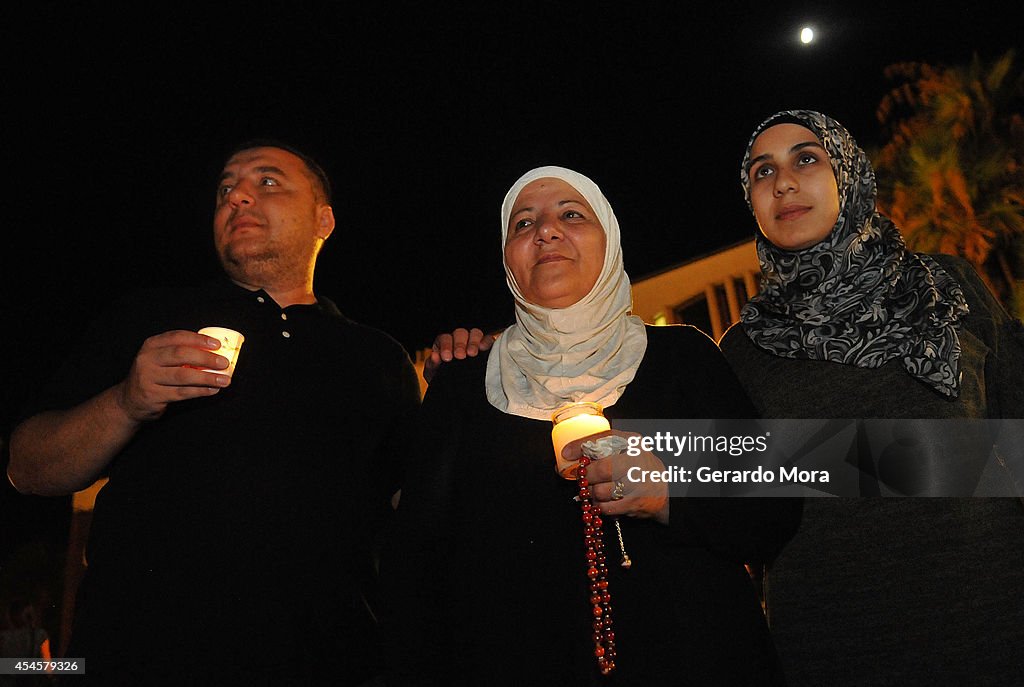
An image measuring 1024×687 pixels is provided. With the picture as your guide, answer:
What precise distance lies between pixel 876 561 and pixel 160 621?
2.06 m

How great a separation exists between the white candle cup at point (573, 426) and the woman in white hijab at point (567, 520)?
0.04m

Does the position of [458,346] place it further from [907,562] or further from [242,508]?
[907,562]

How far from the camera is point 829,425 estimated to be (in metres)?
2.29

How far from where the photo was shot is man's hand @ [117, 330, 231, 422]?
6.19 ft

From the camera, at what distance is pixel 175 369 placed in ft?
6.26

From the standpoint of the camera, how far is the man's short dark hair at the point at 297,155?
3000 mm

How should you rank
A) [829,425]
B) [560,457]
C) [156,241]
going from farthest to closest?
→ [156,241], [829,425], [560,457]

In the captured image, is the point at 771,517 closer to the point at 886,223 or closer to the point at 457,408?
the point at 457,408

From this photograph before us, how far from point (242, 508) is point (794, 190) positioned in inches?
81.7

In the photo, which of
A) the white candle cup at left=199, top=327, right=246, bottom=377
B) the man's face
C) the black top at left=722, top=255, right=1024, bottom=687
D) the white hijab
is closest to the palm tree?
the black top at left=722, top=255, right=1024, bottom=687

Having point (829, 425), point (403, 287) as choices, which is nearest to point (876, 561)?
point (829, 425)

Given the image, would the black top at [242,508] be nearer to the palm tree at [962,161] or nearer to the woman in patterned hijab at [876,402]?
the woman in patterned hijab at [876,402]

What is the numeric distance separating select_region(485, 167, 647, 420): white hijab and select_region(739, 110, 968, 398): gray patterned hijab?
1.98 ft

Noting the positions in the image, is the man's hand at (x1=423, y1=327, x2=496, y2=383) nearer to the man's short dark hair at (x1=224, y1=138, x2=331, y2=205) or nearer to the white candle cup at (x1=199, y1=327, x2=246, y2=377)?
the white candle cup at (x1=199, y1=327, x2=246, y2=377)
